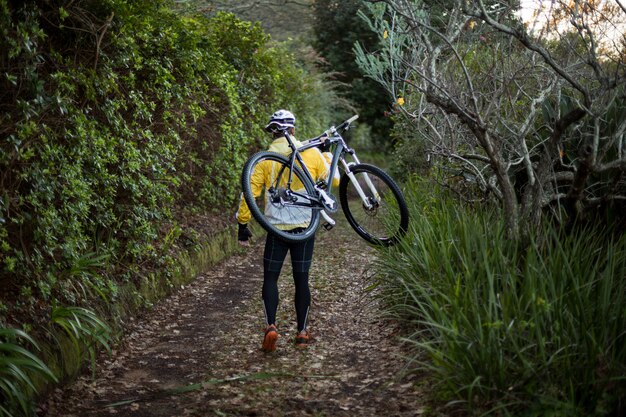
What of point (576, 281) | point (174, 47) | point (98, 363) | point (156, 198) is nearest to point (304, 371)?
point (98, 363)

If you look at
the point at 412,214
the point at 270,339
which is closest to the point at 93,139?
the point at 270,339

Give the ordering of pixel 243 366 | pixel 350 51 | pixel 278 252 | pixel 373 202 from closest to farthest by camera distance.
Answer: pixel 243 366 < pixel 278 252 < pixel 373 202 < pixel 350 51

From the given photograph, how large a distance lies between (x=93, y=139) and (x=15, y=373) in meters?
2.30

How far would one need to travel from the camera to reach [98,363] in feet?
17.6

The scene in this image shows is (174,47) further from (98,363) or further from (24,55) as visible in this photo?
(98,363)

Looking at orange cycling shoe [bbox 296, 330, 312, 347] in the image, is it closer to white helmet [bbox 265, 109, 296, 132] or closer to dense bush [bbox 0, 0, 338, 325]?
dense bush [bbox 0, 0, 338, 325]

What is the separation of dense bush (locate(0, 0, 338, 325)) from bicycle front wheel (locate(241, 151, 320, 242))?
4.29ft

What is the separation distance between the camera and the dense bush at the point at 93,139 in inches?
178

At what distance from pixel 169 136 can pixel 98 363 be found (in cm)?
313

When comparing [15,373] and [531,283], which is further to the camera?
[531,283]

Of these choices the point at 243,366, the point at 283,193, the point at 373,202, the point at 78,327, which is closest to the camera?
the point at 78,327

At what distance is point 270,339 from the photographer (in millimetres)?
5586

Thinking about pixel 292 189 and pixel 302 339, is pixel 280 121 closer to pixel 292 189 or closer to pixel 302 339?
pixel 292 189

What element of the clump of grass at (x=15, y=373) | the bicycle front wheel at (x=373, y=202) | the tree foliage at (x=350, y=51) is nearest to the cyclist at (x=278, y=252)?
the bicycle front wheel at (x=373, y=202)
